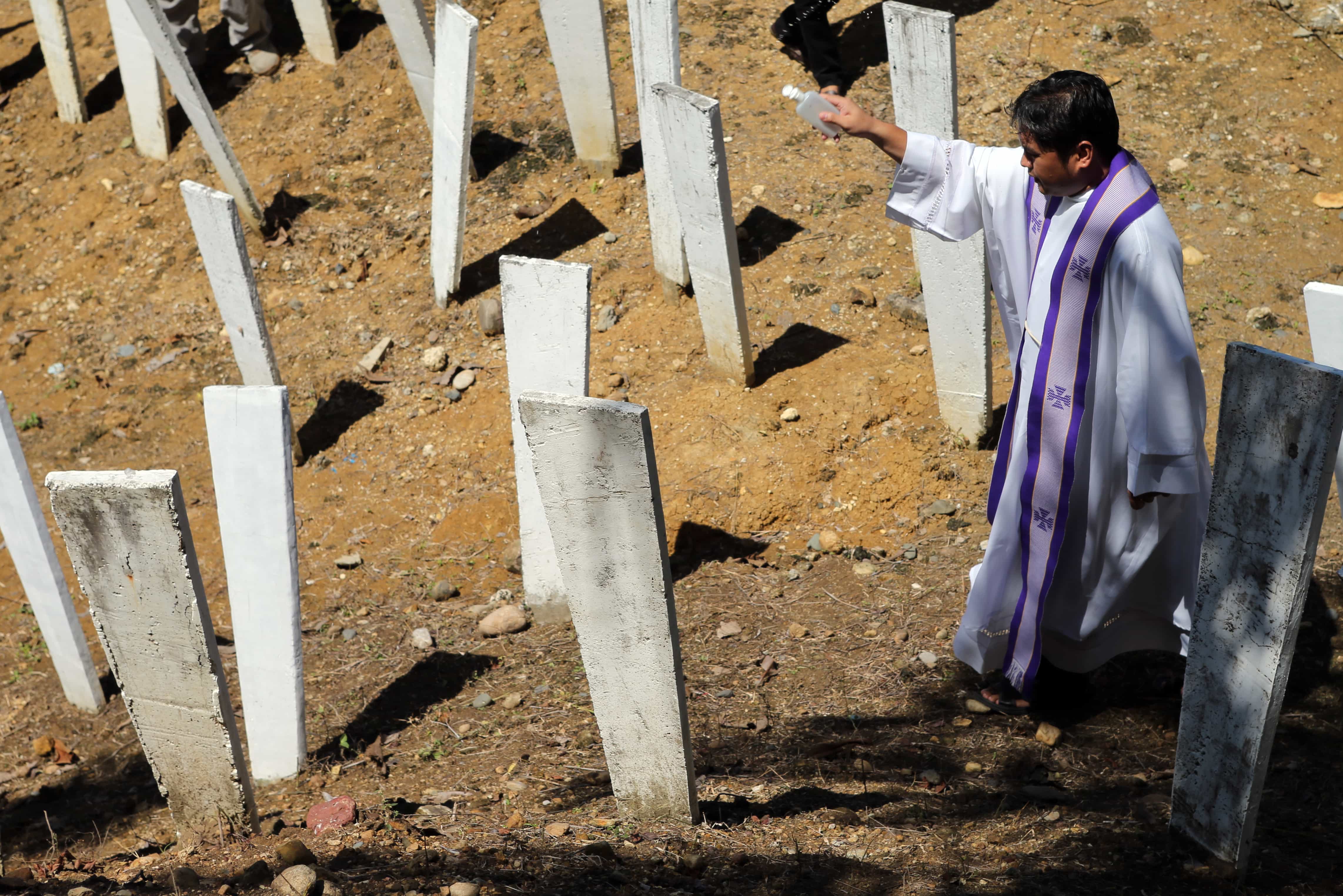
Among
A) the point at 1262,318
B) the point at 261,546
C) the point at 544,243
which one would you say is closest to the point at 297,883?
the point at 261,546

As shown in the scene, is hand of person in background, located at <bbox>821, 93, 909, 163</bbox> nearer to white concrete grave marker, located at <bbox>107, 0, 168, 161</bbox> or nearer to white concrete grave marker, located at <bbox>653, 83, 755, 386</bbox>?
white concrete grave marker, located at <bbox>653, 83, 755, 386</bbox>

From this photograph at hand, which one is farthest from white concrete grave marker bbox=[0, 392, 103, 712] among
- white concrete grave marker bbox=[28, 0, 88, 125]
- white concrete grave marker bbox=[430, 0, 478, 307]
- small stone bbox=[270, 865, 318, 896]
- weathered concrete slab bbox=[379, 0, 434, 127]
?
white concrete grave marker bbox=[28, 0, 88, 125]

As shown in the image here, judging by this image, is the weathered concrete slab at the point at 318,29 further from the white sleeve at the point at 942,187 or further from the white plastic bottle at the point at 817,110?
the white sleeve at the point at 942,187

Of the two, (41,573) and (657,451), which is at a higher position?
(41,573)

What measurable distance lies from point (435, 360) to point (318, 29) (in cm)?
350

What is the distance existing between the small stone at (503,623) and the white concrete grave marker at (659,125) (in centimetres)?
201

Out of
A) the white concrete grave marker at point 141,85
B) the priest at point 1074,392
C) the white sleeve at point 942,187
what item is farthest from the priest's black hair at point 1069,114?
the white concrete grave marker at point 141,85

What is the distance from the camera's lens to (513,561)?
178 inches

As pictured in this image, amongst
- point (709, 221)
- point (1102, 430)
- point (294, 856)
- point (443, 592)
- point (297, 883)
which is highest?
point (1102, 430)

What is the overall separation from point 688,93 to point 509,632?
2.32 metres

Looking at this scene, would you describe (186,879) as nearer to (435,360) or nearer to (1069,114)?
(1069,114)

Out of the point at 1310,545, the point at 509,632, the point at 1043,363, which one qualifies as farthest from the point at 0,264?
the point at 1310,545

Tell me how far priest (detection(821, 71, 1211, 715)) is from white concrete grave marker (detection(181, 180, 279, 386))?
3.21 meters

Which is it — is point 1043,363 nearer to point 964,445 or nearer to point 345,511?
point 964,445
